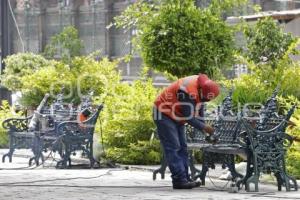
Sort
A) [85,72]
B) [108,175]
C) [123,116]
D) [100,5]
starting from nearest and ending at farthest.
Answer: [108,175] < [123,116] < [85,72] < [100,5]

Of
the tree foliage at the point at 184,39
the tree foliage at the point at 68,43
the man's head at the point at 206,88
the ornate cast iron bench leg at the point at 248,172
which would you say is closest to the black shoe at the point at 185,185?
the ornate cast iron bench leg at the point at 248,172

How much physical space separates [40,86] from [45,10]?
2229 centimetres

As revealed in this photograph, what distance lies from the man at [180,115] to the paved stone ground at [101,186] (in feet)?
0.97

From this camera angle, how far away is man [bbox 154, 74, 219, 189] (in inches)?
429

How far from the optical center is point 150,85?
15.9 metres

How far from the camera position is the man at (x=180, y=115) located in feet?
35.7

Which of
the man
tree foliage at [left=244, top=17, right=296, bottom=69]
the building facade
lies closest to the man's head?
the man

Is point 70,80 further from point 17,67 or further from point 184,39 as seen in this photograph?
point 184,39

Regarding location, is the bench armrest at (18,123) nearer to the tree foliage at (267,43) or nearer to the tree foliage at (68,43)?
the tree foliage at (267,43)

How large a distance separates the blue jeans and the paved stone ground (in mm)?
222

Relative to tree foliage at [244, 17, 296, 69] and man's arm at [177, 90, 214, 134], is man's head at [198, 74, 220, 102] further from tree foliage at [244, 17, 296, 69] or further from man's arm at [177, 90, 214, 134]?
tree foliage at [244, 17, 296, 69]

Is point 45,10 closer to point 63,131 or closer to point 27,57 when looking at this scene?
point 27,57

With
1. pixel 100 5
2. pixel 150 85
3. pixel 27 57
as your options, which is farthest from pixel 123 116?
pixel 100 5

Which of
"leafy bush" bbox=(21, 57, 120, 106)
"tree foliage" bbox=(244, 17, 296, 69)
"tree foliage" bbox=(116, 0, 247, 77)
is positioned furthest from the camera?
"leafy bush" bbox=(21, 57, 120, 106)
